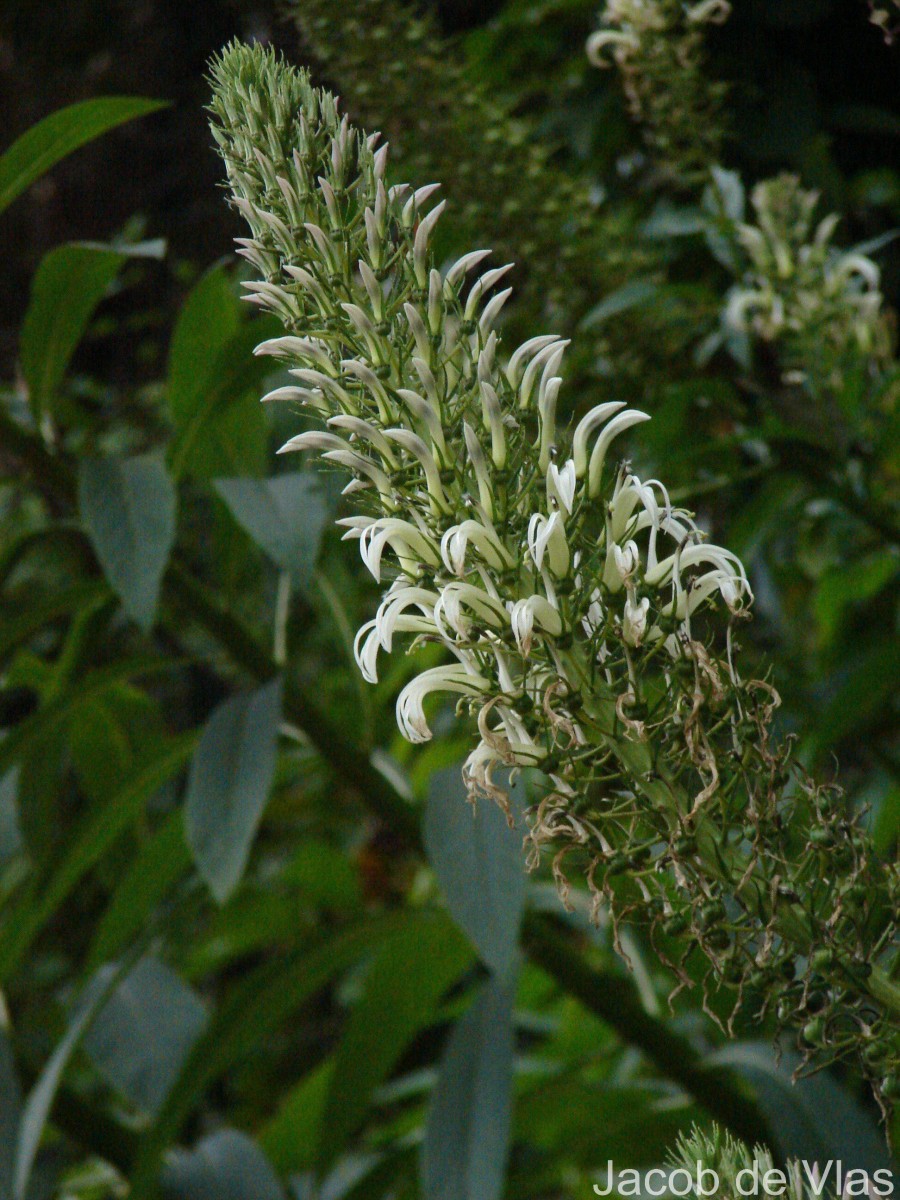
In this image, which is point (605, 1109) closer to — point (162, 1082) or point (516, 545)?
point (162, 1082)

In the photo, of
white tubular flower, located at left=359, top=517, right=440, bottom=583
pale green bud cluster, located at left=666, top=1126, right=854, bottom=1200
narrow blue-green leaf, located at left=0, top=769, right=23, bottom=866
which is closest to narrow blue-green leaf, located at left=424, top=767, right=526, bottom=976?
white tubular flower, located at left=359, top=517, right=440, bottom=583

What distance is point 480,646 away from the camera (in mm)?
758

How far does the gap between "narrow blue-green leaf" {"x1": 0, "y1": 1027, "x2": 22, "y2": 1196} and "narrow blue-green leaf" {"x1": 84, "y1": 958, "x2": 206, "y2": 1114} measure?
0.20 m

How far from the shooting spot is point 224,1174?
5.98ft

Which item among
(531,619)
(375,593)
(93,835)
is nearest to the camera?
(531,619)

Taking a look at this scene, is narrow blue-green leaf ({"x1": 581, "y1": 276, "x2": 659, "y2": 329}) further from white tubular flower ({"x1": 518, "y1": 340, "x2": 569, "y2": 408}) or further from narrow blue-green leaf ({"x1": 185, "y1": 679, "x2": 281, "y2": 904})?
white tubular flower ({"x1": 518, "y1": 340, "x2": 569, "y2": 408})

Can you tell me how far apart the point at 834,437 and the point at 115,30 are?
1658mm

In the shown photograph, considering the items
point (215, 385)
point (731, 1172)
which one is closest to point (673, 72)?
point (215, 385)

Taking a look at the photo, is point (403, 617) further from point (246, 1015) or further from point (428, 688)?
point (246, 1015)

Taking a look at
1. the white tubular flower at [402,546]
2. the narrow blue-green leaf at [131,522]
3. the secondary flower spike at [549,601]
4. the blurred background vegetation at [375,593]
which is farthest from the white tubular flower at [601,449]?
the narrow blue-green leaf at [131,522]

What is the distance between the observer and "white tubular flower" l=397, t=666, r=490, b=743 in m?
0.78

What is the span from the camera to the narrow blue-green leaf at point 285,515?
1452 millimetres

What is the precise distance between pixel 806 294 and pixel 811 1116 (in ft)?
3.30

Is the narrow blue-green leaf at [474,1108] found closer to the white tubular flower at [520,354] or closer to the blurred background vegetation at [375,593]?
the blurred background vegetation at [375,593]
